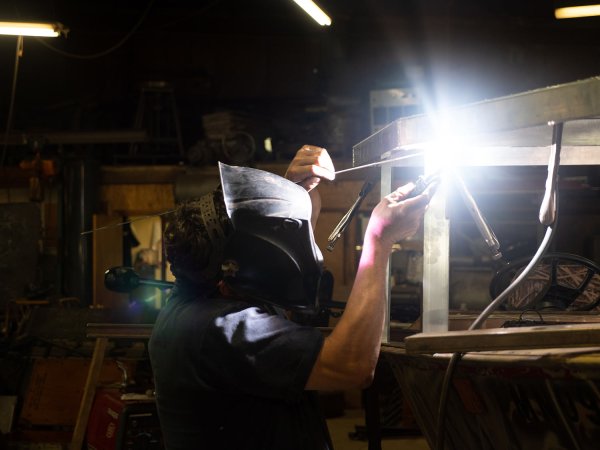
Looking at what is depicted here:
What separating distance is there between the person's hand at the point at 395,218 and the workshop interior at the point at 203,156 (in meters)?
1.73

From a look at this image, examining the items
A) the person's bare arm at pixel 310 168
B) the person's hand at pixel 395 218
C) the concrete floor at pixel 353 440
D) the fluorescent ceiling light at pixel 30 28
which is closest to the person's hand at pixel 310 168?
the person's bare arm at pixel 310 168

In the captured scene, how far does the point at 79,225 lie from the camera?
880 centimetres

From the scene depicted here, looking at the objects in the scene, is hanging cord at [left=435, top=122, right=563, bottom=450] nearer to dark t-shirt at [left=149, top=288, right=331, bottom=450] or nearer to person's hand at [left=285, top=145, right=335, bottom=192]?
dark t-shirt at [left=149, top=288, right=331, bottom=450]

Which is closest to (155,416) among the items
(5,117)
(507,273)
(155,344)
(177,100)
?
(507,273)

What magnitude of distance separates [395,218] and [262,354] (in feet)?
1.81

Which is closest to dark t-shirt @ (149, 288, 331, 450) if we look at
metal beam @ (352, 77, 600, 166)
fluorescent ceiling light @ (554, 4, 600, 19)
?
metal beam @ (352, 77, 600, 166)

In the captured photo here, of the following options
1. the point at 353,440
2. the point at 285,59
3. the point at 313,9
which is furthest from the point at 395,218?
the point at 285,59

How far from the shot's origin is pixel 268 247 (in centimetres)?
209

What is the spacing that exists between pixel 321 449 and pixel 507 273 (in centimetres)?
231

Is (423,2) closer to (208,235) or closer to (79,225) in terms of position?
(79,225)

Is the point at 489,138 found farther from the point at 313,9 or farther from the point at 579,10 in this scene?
the point at 579,10

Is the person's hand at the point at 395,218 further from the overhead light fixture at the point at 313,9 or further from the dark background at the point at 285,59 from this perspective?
the dark background at the point at 285,59

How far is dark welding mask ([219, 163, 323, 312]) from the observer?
2.08 m

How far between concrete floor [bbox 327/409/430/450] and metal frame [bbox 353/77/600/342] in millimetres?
4049
